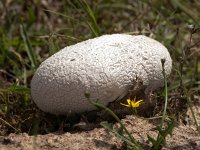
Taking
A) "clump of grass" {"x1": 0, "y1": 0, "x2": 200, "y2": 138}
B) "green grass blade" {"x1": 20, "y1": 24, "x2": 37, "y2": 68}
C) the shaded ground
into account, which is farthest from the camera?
"green grass blade" {"x1": 20, "y1": 24, "x2": 37, "y2": 68}

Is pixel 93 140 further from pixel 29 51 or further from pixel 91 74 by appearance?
pixel 29 51

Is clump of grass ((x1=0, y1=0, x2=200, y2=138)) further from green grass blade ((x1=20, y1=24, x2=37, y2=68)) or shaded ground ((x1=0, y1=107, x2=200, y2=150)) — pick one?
shaded ground ((x1=0, y1=107, x2=200, y2=150))

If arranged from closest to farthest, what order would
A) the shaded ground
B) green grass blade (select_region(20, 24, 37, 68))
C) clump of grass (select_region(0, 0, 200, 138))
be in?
1. the shaded ground
2. clump of grass (select_region(0, 0, 200, 138))
3. green grass blade (select_region(20, 24, 37, 68))

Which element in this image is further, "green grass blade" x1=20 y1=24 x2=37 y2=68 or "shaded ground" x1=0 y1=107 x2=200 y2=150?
"green grass blade" x1=20 y1=24 x2=37 y2=68

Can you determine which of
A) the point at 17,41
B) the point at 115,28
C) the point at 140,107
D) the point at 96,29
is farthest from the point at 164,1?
the point at 140,107

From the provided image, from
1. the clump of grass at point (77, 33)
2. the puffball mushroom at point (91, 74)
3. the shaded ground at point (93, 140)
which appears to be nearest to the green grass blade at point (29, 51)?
the clump of grass at point (77, 33)

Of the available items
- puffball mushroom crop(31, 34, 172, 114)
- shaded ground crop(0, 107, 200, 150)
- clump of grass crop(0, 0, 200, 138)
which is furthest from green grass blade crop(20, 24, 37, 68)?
shaded ground crop(0, 107, 200, 150)

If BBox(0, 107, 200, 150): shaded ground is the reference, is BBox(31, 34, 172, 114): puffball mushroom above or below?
above

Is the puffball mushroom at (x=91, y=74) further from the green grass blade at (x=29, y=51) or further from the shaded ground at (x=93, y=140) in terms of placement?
the green grass blade at (x=29, y=51)

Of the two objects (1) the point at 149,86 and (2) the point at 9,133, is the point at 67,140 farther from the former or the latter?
(1) the point at 149,86
